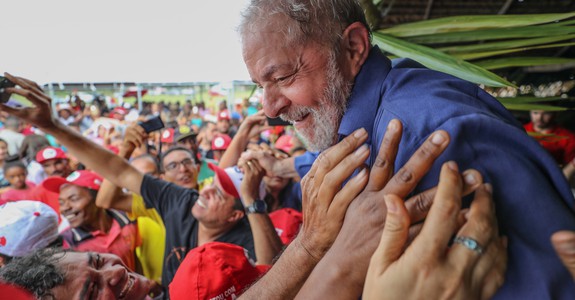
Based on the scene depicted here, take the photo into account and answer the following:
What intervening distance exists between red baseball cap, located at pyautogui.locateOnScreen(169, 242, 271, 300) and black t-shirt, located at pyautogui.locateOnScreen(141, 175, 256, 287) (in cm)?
76

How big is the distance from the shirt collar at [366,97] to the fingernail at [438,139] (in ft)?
0.92

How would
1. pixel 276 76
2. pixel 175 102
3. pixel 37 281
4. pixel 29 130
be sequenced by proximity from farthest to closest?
pixel 175 102 < pixel 29 130 < pixel 37 281 < pixel 276 76

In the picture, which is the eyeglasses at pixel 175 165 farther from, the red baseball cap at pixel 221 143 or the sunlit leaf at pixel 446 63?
the sunlit leaf at pixel 446 63

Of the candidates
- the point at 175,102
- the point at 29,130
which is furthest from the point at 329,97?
the point at 175,102

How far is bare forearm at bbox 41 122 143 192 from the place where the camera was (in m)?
2.64

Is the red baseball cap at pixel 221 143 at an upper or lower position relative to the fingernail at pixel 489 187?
lower

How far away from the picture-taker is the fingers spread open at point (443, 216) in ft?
2.38

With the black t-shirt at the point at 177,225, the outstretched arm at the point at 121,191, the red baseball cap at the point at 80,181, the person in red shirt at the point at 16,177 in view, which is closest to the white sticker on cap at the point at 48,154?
the person in red shirt at the point at 16,177

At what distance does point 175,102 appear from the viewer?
1744 centimetres

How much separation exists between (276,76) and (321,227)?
0.40 metres

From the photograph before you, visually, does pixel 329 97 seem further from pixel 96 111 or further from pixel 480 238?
pixel 96 111

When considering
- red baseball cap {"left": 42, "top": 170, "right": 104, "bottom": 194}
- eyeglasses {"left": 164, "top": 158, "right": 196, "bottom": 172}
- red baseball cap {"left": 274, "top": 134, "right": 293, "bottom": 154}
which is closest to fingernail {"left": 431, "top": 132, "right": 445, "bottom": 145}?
red baseball cap {"left": 42, "top": 170, "right": 104, "bottom": 194}

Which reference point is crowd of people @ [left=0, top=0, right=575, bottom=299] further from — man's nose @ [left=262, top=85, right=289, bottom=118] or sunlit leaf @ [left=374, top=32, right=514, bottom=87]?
sunlit leaf @ [left=374, top=32, right=514, bottom=87]

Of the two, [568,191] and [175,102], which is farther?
[175,102]
